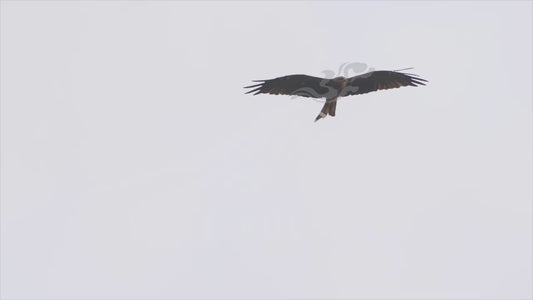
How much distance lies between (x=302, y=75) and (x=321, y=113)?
3.89 feet

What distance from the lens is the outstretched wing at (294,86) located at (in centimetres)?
2594

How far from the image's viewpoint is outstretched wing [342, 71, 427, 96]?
26.7 meters

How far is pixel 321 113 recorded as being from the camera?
26.3 meters

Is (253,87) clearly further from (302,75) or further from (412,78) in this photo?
(412,78)

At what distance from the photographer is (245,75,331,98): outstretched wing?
85.1ft

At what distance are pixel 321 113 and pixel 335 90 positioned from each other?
80cm

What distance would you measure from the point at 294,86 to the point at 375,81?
2.39 metres

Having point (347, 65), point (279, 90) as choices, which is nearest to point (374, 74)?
point (347, 65)

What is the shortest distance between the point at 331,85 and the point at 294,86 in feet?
3.35

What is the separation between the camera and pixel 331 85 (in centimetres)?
2641

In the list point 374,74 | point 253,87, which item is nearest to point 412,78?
point 374,74

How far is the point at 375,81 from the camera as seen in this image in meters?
27.0

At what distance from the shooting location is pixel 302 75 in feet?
85.0

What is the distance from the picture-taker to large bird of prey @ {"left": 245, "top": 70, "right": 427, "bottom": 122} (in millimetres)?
25984
